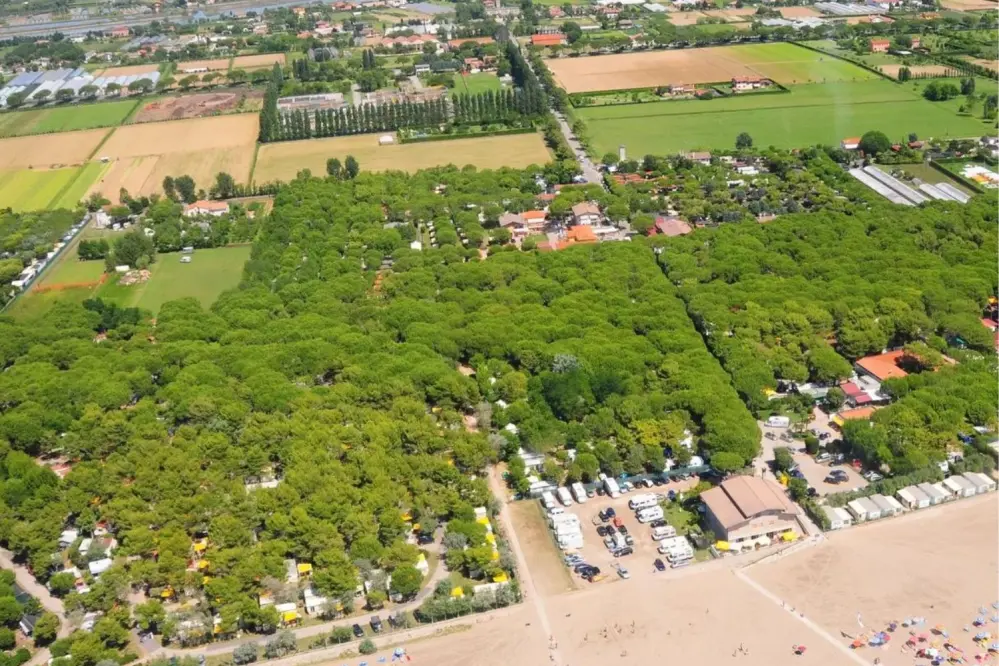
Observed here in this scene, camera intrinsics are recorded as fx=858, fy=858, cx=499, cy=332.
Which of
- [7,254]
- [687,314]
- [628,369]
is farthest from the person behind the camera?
[7,254]

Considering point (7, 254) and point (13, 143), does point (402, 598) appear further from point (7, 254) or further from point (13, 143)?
point (13, 143)

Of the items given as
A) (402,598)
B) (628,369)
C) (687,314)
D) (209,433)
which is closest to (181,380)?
(209,433)

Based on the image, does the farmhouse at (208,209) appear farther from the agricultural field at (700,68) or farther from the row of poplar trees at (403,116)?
the agricultural field at (700,68)

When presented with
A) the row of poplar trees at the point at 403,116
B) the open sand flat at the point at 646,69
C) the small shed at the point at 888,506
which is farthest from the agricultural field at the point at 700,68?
the small shed at the point at 888,506

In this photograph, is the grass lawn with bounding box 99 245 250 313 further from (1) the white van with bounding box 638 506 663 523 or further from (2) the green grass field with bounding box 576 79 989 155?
(2) the green grass field with bounding box 576 79 989 155

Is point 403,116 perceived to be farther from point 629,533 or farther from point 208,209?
point 629,533

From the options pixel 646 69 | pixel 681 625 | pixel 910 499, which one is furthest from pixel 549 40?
pixel 681 625
